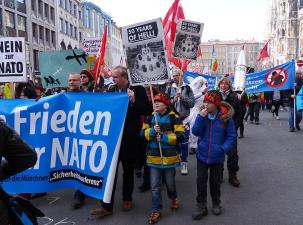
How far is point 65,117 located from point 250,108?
11477 millimetres

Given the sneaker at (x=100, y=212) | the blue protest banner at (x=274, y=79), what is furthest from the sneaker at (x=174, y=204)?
the blue protest banner at (x=274, y=79)

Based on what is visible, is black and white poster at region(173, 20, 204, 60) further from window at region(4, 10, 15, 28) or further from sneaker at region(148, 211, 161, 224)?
window at region(4, 10, 15, 28)

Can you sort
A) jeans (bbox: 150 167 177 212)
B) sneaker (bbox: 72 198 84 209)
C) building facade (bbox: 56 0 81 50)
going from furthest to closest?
building facade (bbox: 56 0 81 50) < sneaker (bbox: 72 198 84 209) < jeans (bbox: 150 167 177 212)

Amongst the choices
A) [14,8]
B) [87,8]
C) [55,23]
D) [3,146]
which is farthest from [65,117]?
[87,8]

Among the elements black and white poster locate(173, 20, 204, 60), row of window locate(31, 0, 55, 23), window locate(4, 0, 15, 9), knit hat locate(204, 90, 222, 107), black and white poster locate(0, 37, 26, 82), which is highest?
row of window locate(31, 0, 55, 23)

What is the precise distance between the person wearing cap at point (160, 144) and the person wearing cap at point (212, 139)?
0.29m

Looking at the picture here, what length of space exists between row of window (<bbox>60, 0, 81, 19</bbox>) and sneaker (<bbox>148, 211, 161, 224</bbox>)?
1944 inches

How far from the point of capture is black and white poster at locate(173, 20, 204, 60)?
7.61 meters

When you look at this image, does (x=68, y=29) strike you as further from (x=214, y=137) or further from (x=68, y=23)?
(x=214, y=137)

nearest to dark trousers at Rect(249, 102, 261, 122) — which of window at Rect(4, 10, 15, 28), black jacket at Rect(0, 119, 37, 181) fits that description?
black jacket at Rect(0, 119, 37, 181)

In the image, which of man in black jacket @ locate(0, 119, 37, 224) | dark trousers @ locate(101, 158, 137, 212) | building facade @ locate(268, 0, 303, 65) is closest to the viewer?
man in black jacket @ locate(0, 119, 37, 224)

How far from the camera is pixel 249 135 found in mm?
11430

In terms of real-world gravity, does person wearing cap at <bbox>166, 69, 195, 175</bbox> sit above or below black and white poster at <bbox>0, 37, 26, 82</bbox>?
below

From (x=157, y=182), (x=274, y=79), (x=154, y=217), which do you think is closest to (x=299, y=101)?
(x=274, y=79)
